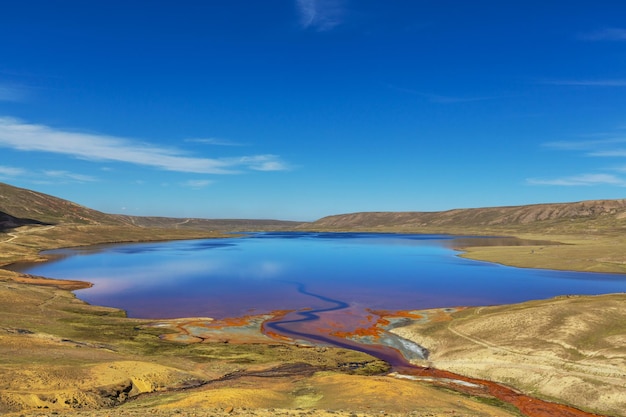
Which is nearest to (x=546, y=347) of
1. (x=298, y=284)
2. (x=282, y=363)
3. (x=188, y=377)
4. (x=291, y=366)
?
(x=291, y=366)

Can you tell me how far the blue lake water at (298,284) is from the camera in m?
72.8

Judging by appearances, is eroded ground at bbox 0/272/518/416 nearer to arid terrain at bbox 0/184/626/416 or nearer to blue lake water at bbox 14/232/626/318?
arid terrain at bbox 0/184/626/416

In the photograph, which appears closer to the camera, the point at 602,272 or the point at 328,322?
A: the point at 328,322

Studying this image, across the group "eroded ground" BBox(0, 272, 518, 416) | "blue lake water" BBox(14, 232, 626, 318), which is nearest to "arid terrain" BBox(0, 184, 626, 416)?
"eroded ground" BBox(0, 272, 518, 416)

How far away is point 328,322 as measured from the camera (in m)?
60.7

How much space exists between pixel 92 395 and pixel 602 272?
11816cm

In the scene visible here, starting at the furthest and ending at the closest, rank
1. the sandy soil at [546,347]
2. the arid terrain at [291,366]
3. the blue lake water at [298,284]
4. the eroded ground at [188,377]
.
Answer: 1. the blue lake water at [298,284]
2. the sandy soil at [546,347]
3. the arid terrain at [291,366]
4. the eroded ground at [188,377]

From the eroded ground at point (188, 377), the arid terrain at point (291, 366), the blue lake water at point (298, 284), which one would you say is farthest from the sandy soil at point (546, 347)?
the blue lake water at point (298, 284)

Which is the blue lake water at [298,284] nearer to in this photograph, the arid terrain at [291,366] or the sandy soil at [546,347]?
the arid terrain at [291,366]

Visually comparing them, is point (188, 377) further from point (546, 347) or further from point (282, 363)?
point (546, 347)

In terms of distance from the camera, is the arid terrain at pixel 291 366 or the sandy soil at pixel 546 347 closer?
the arid terrain at pixel 291 366

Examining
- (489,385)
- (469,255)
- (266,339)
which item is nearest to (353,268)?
(469,255)

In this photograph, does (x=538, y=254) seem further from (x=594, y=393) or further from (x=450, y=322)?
(x=594, y=393)

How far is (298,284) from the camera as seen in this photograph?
94438 mm
